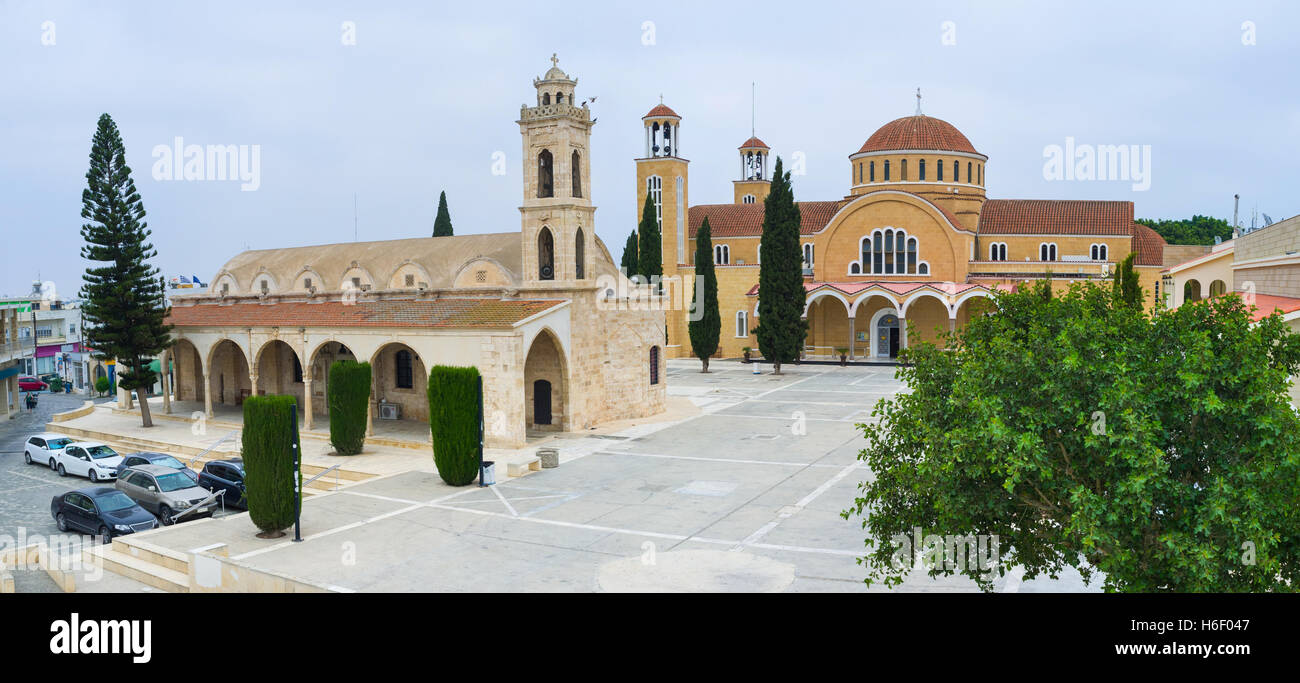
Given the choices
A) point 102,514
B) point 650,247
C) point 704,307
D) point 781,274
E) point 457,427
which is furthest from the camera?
point 704,307

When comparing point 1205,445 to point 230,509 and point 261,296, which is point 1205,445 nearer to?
point 230,509

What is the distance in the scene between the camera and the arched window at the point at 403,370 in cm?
3062

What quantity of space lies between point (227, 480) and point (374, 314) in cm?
879

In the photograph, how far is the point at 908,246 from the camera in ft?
164

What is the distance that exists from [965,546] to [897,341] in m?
43.6

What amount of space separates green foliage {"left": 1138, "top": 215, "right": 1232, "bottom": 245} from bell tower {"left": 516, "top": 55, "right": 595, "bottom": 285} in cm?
7547

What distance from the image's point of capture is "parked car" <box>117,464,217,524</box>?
18375 mm

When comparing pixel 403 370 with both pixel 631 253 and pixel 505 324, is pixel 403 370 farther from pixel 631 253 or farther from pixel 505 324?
pixel 631 253

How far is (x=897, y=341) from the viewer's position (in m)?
51.1

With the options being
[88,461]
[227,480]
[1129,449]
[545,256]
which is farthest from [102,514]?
[1129,449]

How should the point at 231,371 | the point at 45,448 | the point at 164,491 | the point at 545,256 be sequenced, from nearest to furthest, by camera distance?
the point at 164,491 < the point at 45,448 < the point at 545,256 < the point at 231,371

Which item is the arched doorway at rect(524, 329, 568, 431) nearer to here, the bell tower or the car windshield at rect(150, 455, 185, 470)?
the bell tower

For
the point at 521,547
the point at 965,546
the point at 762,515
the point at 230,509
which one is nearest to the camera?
the point at 965,546
